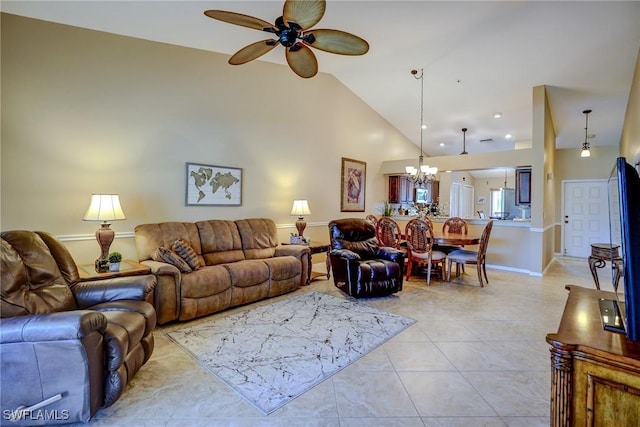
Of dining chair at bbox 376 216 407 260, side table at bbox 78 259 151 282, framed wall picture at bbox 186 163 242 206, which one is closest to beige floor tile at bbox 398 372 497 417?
side table at bbox 78 259 151 282

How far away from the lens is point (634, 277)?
1018 millimetres

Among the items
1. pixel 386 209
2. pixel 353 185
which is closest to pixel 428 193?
pixel 386 209

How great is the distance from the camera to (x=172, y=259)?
3.23 meters

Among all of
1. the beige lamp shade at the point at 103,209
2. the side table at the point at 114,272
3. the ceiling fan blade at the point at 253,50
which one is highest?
the ceiling fan blade at the point at 253,50

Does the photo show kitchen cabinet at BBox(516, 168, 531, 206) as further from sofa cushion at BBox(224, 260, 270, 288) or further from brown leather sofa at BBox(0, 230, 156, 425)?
brown leather sofa at BBox(0, 230, 156, 425)

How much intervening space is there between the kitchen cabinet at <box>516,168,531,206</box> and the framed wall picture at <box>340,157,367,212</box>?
3.07m

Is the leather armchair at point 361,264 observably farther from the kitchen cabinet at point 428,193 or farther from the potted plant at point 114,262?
the kitchen cabinet at point 428,193

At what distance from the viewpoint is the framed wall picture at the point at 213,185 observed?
423 cm

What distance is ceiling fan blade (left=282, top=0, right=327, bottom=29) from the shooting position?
81.0 inches

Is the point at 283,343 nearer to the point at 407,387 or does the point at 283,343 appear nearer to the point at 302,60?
the point at 407,387

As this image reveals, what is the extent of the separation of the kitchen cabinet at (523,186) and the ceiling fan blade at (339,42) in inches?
188

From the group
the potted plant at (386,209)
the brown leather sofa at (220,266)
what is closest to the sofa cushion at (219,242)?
the brown leather sofa at (220,266)

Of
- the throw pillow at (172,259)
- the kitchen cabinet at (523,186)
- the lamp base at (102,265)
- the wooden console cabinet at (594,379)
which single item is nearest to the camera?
the wooden console cabinet at (594,379)

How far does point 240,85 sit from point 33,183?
113 inches
